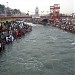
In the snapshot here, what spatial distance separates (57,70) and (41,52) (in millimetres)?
8444

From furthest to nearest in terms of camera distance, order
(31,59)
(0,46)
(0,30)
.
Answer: (0,30)
(0,46)
(31,59)

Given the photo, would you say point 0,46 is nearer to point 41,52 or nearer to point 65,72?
point 41,52

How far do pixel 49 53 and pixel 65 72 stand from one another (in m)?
8.18

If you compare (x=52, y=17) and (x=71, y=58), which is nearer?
(x=71, y=58)

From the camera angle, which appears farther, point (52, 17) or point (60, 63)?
point (52, 17)

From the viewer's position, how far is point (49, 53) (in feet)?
97.5

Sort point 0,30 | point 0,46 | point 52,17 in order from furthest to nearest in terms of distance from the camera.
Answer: point 52,17 → point 0,30 → point 0,46

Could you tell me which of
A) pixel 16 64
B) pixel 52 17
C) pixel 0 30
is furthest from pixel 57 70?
pixel 52 17

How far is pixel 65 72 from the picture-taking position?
21656 mm

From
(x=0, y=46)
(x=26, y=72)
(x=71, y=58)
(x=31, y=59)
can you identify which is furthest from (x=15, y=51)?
(x=26, y=72)

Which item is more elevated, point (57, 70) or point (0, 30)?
point (0, 30)

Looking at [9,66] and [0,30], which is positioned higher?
[0,30]

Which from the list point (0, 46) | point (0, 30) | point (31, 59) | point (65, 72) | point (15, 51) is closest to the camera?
point (65, 72)

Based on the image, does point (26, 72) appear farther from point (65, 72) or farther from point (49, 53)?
point (49, 53)
